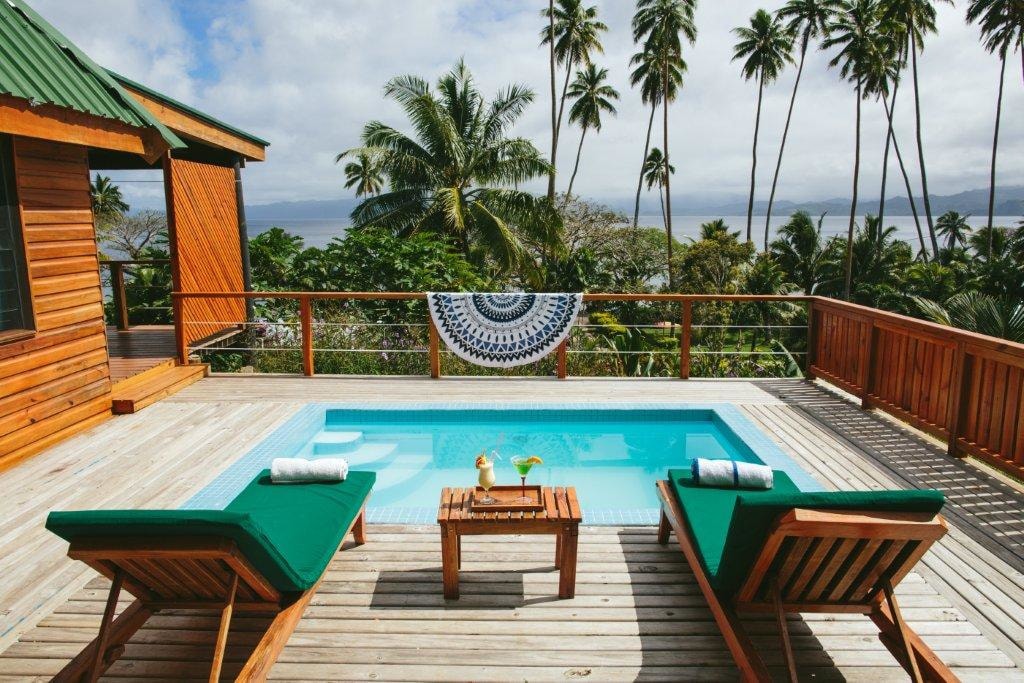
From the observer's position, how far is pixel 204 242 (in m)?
8.10

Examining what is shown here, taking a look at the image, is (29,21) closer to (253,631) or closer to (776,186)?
(253,631)

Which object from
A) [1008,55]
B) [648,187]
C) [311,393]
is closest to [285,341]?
[311,393]

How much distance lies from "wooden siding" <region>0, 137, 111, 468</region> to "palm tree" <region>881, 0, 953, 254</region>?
3103 centimetres

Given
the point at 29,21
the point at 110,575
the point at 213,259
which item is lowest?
the point at 110,575

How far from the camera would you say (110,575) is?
2.34 meters

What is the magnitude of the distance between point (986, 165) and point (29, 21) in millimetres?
37221

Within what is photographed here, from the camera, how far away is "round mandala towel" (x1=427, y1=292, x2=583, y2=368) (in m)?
7.06

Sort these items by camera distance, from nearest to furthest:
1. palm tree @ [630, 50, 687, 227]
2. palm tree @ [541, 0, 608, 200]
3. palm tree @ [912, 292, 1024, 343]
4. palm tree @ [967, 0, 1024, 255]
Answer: palm tree @ [912, 292, 1024, 343]
palm tree @ [967, 0, 1024, 255]
palm tree @ [541, 0, 608, 200]
palm tree @ [630, 50, 687, 227]

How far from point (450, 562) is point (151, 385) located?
472 cm

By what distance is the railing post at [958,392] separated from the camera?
15.3 ft

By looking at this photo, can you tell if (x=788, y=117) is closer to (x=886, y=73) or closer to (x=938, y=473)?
(x=886, y=73)

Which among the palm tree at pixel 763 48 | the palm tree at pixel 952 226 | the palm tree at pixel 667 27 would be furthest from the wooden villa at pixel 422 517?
the palm tree at pixel 952 226

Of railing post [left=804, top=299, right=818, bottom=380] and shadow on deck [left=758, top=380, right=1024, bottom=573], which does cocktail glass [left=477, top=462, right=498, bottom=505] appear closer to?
shadow on deck [left=758, top=380, right=1024, bottom=573]

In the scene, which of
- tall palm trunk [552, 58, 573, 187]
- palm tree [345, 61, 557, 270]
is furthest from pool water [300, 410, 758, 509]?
tall palm trunk [552, 58, 573, 187]
